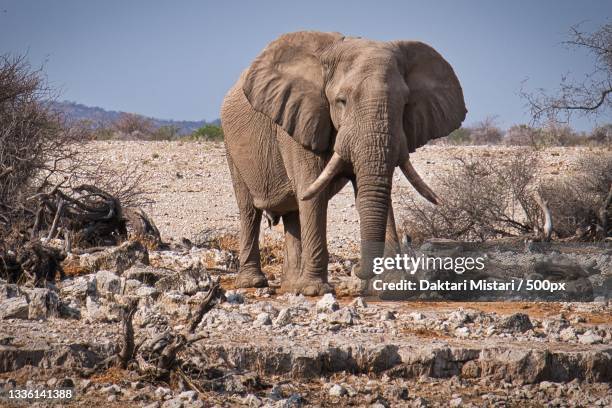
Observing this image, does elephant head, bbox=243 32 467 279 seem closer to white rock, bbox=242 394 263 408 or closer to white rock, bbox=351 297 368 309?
white rock, bbox=351 297 368 309

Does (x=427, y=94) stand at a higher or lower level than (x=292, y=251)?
higher

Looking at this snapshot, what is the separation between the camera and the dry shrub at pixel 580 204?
49.6 ft

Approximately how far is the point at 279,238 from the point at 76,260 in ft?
14.0

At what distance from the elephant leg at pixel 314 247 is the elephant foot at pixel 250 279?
0.92 m

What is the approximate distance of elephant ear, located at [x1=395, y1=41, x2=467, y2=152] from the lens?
33.8ft

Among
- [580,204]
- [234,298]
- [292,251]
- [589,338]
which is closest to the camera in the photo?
[589,338]

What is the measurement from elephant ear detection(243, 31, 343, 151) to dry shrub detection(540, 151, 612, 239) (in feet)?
18.5

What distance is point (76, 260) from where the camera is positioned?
11688mm

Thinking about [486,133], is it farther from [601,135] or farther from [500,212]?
[500,212]

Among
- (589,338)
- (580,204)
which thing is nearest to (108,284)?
(589,338)

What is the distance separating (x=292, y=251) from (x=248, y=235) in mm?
823

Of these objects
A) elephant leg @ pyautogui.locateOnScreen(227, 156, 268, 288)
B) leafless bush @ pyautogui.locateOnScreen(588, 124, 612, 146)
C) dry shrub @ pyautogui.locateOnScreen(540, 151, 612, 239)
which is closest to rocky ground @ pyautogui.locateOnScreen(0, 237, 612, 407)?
elephant leg @ pyautogui.locateOnScreen(227, 156, 268, 288)

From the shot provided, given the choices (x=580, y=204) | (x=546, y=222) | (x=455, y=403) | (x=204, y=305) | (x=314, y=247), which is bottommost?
(x=455, y=403)

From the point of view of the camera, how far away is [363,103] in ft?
31.4
